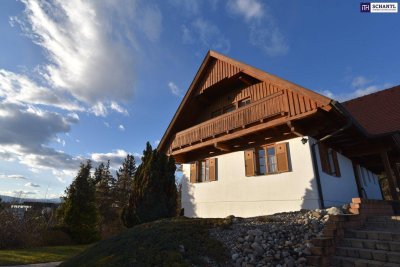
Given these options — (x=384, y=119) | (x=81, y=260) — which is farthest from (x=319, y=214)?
(x=384, y=119)

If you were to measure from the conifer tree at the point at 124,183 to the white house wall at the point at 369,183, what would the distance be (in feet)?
55.5

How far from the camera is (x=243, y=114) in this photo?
12.2m

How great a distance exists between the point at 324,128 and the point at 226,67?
6.13 metres

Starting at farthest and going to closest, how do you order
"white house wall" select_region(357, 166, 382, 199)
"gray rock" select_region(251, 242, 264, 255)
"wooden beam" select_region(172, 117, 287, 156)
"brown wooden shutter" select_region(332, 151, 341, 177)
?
"white house wall" select_region(357, 166, 382, 199) < "brown wooden shutter" select_region(332, 151, 341, 177) < "wooden beam" select_region(172, 117, 287, 156) < "gray rock" select_region(251, 242, 264, 255)

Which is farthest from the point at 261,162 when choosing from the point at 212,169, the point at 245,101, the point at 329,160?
the point at 245,101

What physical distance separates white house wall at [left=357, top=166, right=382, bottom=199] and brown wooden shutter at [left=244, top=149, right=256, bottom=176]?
793 centimetres

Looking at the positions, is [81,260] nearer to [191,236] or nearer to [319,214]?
[191,236]

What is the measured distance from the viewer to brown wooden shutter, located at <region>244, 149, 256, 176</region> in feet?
39.7

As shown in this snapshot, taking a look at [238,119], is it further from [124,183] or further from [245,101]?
[124,183]

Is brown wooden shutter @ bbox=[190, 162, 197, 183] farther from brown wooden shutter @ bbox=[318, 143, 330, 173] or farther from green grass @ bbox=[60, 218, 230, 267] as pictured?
green grass @ bbox=[60, 218, 230, 267]

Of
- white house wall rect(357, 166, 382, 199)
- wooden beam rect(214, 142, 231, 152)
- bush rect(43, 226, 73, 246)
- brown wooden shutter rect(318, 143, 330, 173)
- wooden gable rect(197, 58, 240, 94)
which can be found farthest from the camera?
white house wall rect(357, 166, 382, 199)

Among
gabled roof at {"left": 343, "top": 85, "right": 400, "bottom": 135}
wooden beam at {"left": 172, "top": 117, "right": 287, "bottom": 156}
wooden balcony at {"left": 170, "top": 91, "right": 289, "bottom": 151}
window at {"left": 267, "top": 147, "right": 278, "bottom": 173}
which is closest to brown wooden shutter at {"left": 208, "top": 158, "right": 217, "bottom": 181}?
wooden beam at {"left": 172, "top": 117, "right": 287, "bottom": 156}

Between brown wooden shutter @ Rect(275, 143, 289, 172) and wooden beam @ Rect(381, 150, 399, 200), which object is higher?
brown wooden shutter @ Rect(275, 143, 289, 172)

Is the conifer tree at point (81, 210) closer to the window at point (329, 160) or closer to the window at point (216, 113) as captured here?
the window at point (216, 113)
